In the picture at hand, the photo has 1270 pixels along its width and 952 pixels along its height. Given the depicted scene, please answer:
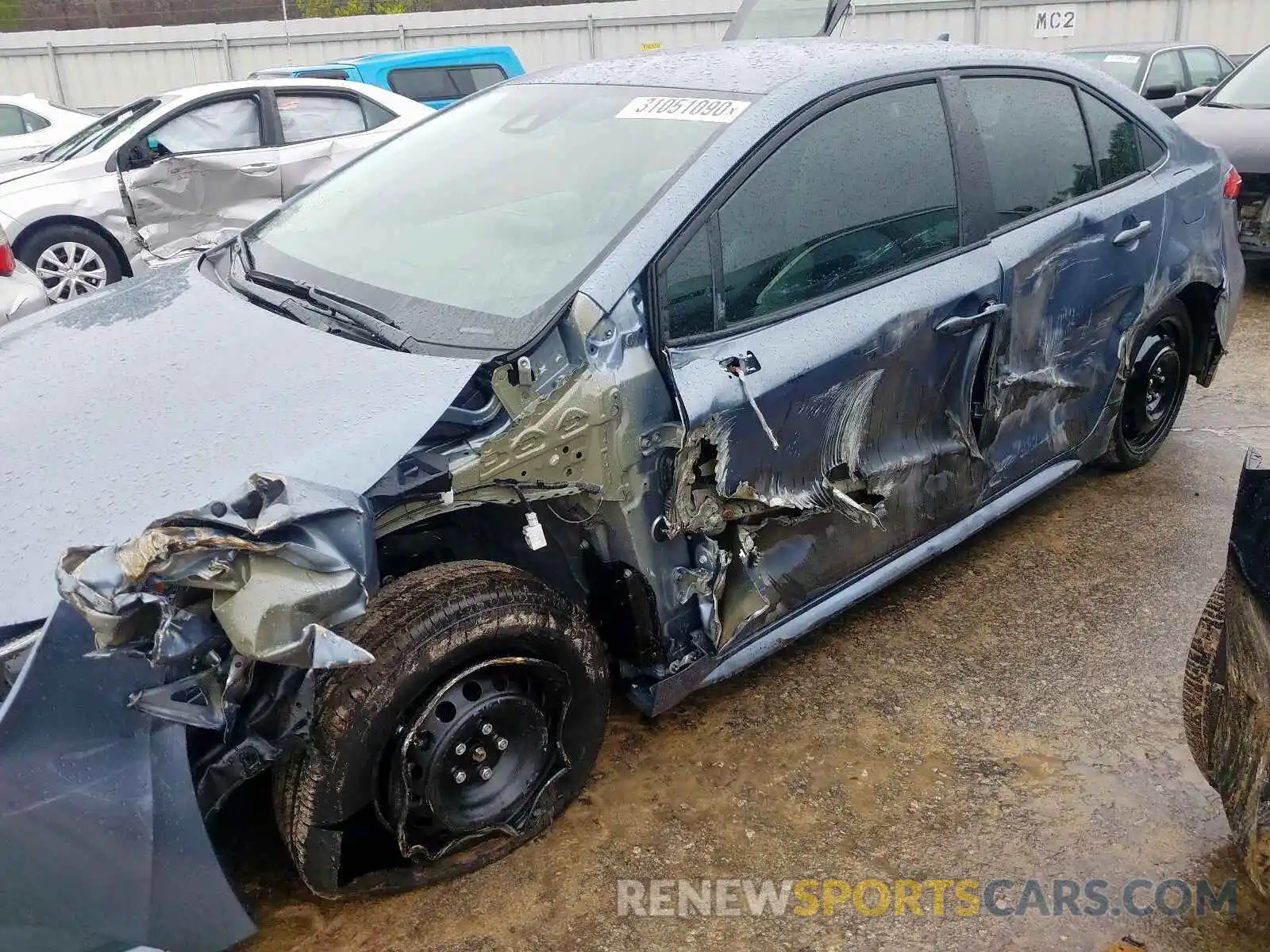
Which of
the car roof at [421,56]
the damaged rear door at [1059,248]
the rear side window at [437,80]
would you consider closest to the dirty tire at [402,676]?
the damaged rear door at [1059,248]

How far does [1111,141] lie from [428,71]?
26.8 ft

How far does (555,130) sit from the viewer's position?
9.78ft

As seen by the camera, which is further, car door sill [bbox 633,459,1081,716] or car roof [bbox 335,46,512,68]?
car roof [bbox 335,46,512,68]

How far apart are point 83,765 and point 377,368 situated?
958 millimetres

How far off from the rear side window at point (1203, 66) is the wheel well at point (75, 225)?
394 inches

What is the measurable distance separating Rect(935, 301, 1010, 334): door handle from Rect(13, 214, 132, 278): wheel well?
19.0ft

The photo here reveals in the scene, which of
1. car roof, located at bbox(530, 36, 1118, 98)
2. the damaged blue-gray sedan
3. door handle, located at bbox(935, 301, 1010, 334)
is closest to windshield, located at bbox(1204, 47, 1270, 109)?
the damaged blue-gray sedan

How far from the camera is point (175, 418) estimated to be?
7.29ft

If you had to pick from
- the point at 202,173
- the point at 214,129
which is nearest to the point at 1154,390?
the point at 202,173

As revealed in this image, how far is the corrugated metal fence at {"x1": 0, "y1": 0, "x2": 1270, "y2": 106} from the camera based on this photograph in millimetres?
15086

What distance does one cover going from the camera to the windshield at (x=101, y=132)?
748 centimetres

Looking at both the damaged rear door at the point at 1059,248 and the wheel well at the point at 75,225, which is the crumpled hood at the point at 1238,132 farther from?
the wheel well at the point at 75,225

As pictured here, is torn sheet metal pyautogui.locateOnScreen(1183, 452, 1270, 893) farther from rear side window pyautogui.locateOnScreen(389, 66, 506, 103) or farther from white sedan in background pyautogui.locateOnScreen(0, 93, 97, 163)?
white sedan in background pyautogui.locateOnScreen(0, 93, 97, 163)

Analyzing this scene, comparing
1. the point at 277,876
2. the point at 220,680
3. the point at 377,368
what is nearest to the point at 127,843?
the point at 220,680
